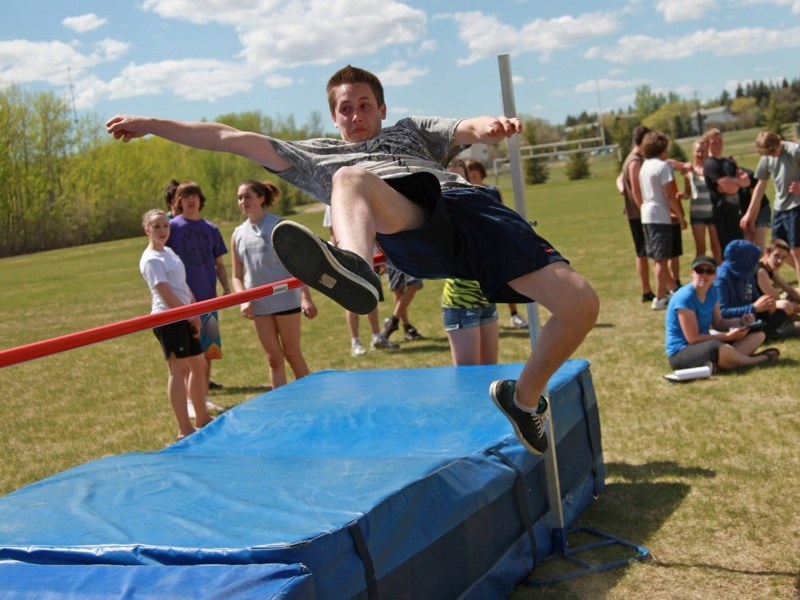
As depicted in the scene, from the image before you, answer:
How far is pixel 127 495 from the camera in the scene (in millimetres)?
3822

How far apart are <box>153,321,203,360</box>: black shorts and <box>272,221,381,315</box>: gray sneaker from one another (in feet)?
13.9

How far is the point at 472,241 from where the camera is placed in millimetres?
3703

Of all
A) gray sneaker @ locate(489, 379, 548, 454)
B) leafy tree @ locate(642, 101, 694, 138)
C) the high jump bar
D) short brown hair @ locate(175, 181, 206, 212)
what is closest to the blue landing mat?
gray sneaker @ locate(489, 379, 548, 454)

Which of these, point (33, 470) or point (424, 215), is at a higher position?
point (424, 215)

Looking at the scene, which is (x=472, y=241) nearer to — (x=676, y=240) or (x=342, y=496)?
(x=342, y=496)

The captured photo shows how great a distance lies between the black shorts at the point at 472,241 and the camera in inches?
140

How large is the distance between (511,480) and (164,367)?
7.94 meters

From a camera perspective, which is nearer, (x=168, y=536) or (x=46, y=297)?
(x=168, y=536)

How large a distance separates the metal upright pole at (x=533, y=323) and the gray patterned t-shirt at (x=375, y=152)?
52 cm

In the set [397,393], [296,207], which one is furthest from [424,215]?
[296,207]

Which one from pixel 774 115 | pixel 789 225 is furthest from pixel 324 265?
pixel 774 115

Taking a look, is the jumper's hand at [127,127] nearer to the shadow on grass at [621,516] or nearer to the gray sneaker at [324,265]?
the gray sneaker at [324,265]

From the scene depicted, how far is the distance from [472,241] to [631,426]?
11.4 ft

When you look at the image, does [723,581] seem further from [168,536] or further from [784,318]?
[784,318]
